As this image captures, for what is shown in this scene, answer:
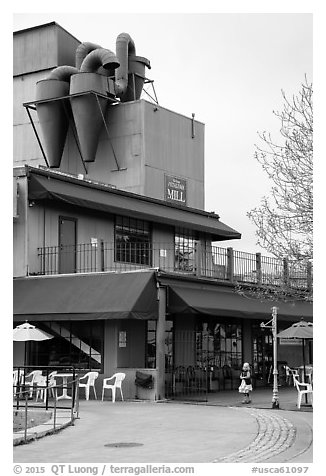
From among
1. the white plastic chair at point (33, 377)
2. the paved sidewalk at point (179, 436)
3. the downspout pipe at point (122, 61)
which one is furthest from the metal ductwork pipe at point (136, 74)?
the paved sidewalk at point (179, 436)

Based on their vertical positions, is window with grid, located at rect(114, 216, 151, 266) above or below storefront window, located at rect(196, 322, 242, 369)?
above

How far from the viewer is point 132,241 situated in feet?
98.4

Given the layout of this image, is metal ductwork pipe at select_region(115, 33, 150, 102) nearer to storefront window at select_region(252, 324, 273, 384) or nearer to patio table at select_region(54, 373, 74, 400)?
storefront window at select_region(252, 324, 273, 384)

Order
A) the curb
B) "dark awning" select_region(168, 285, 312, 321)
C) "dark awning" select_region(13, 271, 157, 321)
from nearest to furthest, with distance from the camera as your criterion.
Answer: the curb
"dark awning" select_region(13, 271, 157, 321)
"dark awning" select_region(168, 285, 312, 321)

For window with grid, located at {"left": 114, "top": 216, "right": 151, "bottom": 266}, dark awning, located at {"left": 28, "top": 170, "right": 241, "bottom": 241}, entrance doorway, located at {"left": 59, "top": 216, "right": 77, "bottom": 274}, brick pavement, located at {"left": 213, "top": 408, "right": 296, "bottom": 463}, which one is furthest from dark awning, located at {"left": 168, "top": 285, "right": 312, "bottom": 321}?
brick pavement, located at {"left": 213, "top": 408, "right": 296, "bottom": 463}

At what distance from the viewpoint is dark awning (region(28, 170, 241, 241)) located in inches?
1019

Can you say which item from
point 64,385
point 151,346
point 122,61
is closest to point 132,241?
point 151,346

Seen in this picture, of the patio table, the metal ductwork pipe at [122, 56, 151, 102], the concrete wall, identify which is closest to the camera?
the patio table

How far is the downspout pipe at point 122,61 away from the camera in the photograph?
117ft

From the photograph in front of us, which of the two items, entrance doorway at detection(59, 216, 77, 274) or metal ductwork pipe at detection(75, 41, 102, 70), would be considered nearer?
entrance doorway at detection(59, 216, 77, 274)

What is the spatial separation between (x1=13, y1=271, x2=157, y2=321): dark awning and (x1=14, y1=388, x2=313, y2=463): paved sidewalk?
112 inches

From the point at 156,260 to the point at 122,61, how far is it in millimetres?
10530

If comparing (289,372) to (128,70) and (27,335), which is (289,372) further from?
(128,70)
